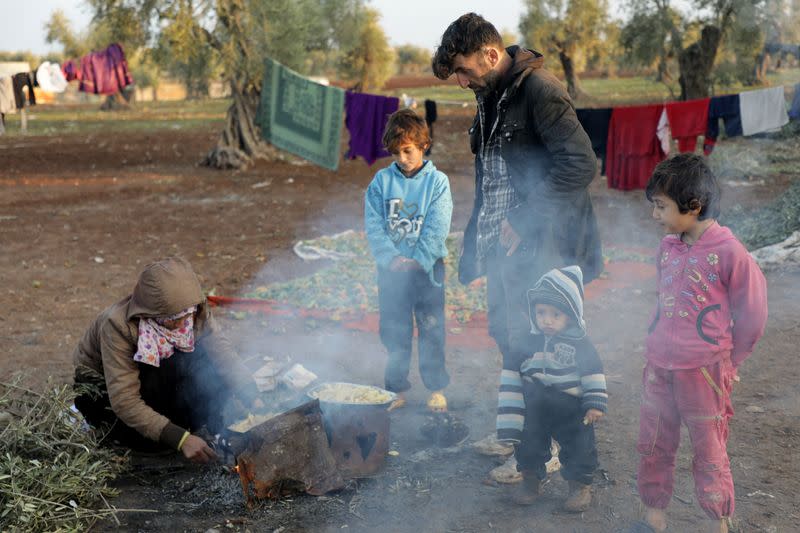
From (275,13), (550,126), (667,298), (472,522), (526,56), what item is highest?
(275,13)

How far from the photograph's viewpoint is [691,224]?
260 cm

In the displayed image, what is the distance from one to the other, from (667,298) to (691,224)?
28 centimetres

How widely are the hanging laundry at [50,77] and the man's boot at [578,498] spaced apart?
1427cm

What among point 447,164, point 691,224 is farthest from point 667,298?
point 447,164

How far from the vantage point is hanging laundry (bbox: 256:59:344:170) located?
12422 millimetres

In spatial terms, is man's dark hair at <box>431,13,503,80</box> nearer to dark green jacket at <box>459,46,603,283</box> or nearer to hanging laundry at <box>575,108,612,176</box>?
dark green jacket at <box>459,46,603,283</box>

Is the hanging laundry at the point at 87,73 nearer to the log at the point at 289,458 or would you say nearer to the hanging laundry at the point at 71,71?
the hanging laundry at the point at 71,71

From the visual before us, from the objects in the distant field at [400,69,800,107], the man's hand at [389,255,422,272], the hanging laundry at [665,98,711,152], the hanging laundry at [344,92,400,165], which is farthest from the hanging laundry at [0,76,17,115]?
the man's hand at [389,255,422,272]

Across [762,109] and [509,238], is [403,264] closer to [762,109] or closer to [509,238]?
[509,238]

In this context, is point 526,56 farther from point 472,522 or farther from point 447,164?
point 447,164

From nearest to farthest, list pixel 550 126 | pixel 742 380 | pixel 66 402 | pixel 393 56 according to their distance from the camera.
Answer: pixel 550 126 → pixel 66 402 → pixel 742 380 → pixel 393 56

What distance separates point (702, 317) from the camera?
8.44 ft

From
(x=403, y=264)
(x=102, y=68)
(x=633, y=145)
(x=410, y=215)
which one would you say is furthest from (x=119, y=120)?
(x=403, y=264)

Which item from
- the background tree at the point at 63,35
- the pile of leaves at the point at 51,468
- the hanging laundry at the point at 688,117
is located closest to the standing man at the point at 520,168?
the pile of leaves at the point at 51,468
